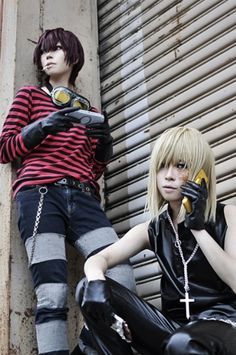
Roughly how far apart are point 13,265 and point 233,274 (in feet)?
4.50

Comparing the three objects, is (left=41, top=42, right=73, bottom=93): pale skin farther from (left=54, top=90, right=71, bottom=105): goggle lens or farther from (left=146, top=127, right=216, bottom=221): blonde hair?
→ (left=146, top=127, right=216, bottom=221): blonde hair

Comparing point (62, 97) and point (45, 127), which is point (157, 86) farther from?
point (45, 127)

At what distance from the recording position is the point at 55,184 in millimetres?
3053

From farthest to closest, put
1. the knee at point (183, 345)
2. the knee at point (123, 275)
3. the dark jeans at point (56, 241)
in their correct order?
1. the knee at point (123, 275)
2. the dark jeans at point (56, 241)
3. the knee at point (183, 345)

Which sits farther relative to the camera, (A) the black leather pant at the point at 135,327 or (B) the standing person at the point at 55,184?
(B) the standing person at the point at 55,184

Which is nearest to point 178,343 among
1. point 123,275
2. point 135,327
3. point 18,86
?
point 135,327

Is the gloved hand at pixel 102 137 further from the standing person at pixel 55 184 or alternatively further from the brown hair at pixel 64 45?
the brown hair at pixel 64 45

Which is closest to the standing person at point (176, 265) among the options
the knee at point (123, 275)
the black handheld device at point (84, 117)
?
the knee at point (123, 275)

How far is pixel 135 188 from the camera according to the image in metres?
3.53

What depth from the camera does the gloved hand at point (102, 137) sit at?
10.4ft

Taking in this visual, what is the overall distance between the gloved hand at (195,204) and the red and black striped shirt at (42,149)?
3.32 feet

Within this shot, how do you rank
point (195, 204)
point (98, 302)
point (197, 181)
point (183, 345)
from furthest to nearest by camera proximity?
point (197, 181)
point (195, 204)
point (98, 302)
point (183, 345)

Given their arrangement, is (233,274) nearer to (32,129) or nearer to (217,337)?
(217,337)

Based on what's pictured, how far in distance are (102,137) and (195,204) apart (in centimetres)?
113
